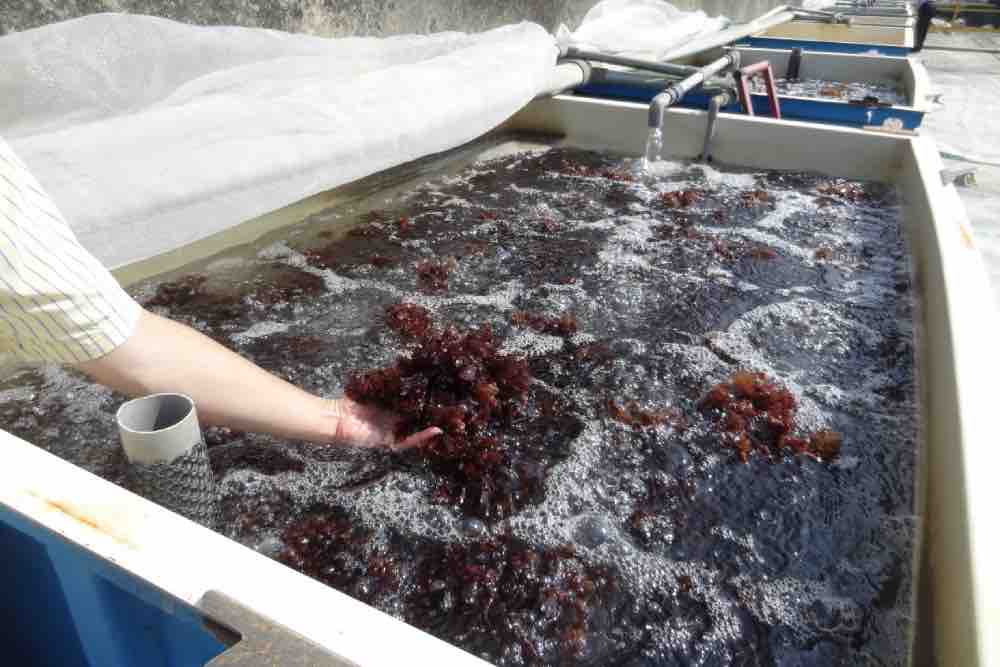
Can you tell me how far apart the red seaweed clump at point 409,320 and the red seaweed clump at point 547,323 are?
0.37 meters

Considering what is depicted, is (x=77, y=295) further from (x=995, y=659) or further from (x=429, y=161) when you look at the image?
(x=429, y=161)

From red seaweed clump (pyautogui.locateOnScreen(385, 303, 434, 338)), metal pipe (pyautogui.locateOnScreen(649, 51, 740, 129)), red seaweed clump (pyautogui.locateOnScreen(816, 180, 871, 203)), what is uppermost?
metal pipe (pyautogui.locateOnScreen(649, 51, 740, 129))

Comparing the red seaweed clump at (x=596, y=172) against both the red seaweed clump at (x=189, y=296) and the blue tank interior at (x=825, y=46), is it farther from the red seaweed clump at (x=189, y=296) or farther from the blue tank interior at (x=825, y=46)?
the blue tank interior at (x=825, y=46)

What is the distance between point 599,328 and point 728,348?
511 millimetres

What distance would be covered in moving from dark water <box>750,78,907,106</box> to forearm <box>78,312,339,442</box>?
5.87 m

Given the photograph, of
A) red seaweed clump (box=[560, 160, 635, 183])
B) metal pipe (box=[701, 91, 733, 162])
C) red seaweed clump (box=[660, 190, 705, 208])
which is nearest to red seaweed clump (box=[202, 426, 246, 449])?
red seaweed clump (box=[660, 190, 705, 208])

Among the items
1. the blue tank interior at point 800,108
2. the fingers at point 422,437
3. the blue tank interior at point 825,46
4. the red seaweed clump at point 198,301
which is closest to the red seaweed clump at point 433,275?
the red seaweed clump at point 198,301

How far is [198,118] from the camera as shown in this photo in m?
2.53

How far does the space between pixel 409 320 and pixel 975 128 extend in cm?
696

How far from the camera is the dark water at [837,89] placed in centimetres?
649

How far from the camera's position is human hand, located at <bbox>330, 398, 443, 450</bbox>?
2049mm

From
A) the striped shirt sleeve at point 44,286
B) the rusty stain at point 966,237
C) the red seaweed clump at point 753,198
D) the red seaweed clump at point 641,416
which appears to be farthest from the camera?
the red seaweed clump at point 753,198

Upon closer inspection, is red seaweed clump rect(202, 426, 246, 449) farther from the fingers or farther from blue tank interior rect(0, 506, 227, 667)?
blue tank interior rect(0, 506, 227, 667)

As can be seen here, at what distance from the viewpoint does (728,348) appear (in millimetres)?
2676
